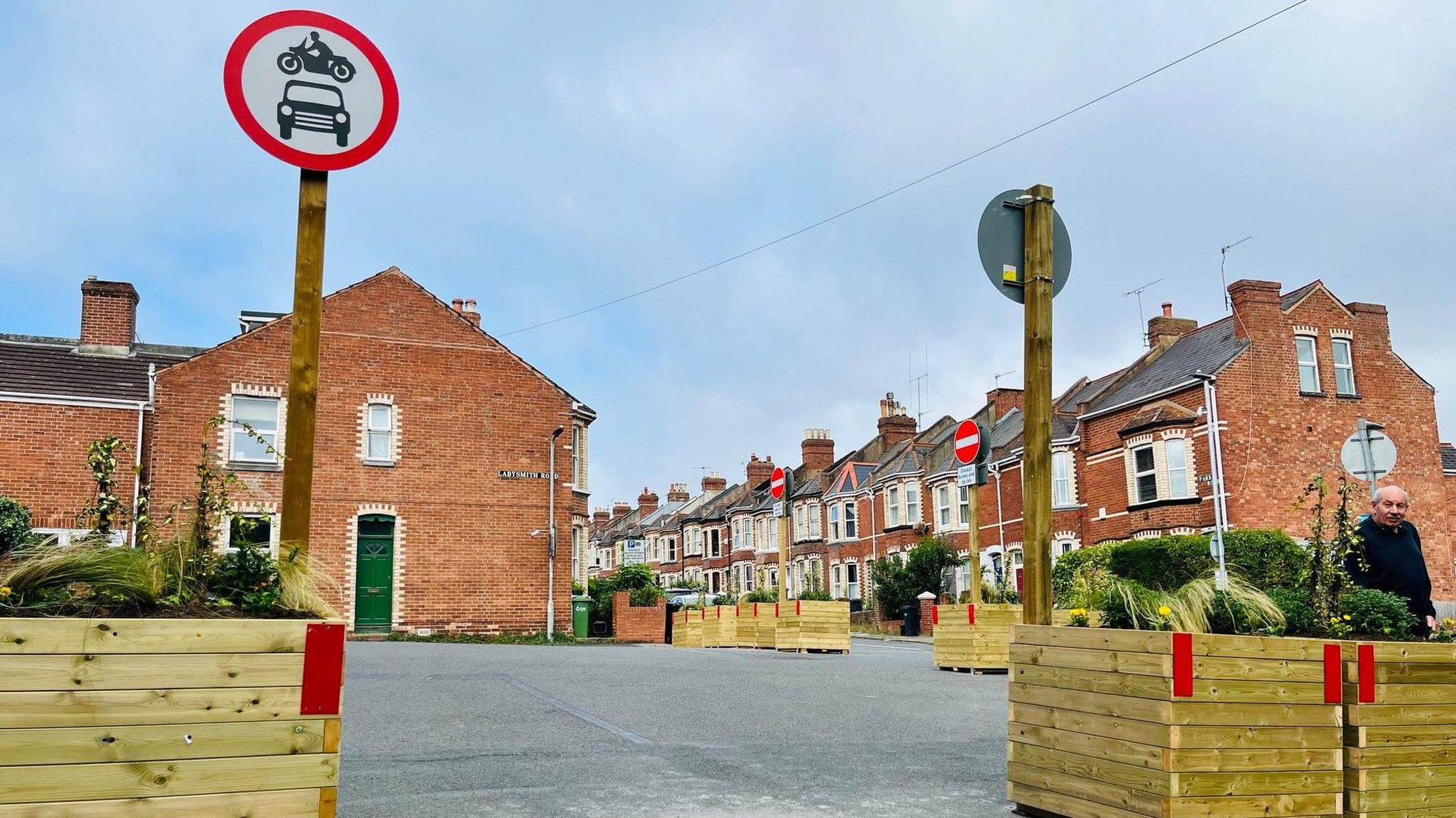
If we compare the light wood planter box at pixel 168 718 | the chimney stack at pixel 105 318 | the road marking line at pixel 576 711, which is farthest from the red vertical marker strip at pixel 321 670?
the chimney stack at pixel 105 318

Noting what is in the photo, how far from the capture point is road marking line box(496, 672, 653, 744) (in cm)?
838

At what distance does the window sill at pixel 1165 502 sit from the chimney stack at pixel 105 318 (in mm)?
29002

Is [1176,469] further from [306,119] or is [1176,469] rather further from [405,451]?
[306,119]

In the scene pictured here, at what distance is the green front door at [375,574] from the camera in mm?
26750

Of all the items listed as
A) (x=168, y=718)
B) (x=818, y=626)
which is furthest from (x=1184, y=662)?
(x=818, y=626)

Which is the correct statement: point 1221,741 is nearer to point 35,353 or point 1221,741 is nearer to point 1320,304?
point 35,353

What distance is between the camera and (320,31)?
521 cm

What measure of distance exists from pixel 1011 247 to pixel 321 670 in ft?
15.3

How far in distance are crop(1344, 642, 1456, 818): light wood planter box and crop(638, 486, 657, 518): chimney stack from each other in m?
84.1

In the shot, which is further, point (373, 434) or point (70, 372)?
point (373, 434)

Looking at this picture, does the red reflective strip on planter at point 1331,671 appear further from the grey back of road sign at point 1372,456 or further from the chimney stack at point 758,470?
the chimney stack at point 758,470

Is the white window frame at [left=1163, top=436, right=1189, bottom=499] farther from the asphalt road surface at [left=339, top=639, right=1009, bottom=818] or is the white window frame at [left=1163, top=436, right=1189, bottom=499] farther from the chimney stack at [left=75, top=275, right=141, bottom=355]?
the chimney stack at [left=75, top=275, right=141, bottom=355]

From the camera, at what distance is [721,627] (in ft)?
85.9

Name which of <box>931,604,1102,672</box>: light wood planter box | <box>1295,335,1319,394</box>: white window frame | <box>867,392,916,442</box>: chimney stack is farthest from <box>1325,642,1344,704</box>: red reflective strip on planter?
<box>867,392,916,442</box>: chimney stack
